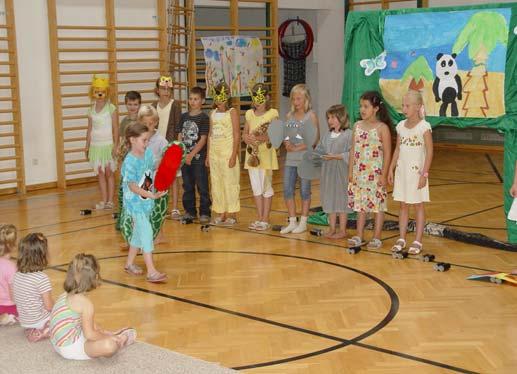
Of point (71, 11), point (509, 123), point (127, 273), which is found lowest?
point (127, 273)

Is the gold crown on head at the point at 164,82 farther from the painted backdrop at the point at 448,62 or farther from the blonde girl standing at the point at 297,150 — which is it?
the painted backdrop at the point at 448,62

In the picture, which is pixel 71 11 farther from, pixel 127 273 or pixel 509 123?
pixel 509 123

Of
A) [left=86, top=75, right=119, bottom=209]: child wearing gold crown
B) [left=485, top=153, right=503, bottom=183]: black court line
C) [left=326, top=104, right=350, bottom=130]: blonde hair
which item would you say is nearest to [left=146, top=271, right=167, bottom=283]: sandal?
[left=326, top=104, right=350, bottom=130]: blonde hair

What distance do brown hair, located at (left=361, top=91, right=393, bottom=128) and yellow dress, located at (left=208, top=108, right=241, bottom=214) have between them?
1.53 m

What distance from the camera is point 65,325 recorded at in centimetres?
411

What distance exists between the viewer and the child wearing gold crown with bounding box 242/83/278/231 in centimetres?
748

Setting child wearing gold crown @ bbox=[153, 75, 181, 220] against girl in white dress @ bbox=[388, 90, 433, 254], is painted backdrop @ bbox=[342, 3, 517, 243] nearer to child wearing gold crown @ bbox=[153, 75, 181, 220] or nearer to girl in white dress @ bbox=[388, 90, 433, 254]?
girl in white dress @ bbox=[388, 90, 433, 254]

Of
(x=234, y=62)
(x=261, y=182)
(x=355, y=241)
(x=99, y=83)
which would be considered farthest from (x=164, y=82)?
(x=234, y=62)

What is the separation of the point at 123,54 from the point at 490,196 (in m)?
5.70

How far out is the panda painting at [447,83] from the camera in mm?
6664

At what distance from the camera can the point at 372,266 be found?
6.16m

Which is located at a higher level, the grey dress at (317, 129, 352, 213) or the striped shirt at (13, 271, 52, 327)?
the grey dress at (317, 129, 352, 213)

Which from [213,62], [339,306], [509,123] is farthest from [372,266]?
[213,62]

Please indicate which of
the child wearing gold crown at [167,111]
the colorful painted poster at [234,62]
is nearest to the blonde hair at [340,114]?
the child wearing gold crown at [167,111]
